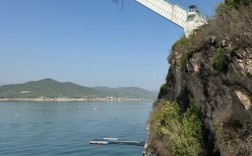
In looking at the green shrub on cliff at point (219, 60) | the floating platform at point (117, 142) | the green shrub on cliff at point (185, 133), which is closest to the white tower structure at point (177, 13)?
the green shrub on cliff at point (185, 133)

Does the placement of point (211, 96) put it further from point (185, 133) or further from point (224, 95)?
point (185, 133)

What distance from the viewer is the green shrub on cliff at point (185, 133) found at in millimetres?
20297

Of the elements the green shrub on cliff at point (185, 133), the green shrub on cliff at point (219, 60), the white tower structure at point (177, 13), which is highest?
the white tower structure at point (177, 13)

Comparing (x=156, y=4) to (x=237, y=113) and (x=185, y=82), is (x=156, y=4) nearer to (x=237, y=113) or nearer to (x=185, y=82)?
(x=185, y=82)

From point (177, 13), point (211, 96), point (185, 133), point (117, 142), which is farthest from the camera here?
point (117, 142)

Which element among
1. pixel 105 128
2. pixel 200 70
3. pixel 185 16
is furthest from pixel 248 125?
pixel 105 128

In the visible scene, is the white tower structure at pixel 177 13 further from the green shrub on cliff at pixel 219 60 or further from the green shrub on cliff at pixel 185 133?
the green shrub on cliff at pixel 219 60

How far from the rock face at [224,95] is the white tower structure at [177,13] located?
39.9 ft

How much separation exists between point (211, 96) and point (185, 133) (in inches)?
129

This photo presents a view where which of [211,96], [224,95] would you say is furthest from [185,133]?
[224,95]

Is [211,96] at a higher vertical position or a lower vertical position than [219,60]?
lower

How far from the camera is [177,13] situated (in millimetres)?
33750

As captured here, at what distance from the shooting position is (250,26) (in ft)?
51.8

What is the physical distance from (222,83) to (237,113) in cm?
202
